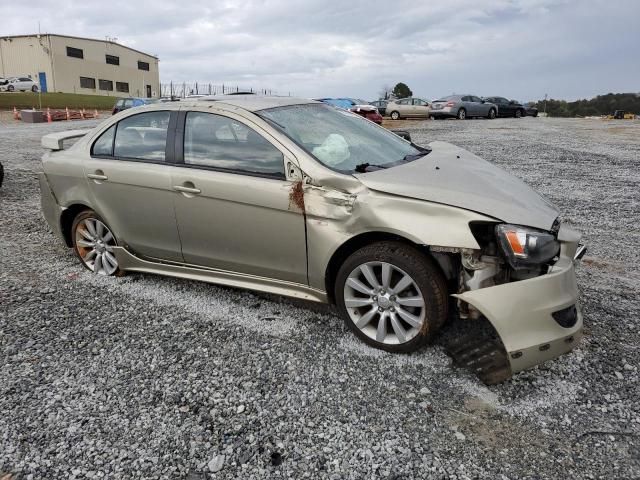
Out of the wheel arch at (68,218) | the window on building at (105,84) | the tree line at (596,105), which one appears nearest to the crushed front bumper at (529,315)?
the wheel arch at (68,218)

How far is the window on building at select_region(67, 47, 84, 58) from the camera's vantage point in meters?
58.1

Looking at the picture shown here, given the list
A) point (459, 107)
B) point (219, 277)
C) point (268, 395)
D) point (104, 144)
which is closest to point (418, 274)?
point (268, 395)

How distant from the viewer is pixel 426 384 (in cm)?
291

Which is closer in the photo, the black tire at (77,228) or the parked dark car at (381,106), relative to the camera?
the black tire at (77,228)

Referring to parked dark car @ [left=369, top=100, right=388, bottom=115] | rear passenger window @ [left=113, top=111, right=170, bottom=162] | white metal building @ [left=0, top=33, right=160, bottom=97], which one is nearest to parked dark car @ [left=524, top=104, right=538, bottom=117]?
parked dark car @ [left=369, top=100, right=388, bottom=115]

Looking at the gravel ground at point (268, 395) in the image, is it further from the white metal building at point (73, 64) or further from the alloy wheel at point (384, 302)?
the white metal building at point (73, 64)

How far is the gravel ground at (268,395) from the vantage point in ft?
7.70

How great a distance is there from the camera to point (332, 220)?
319 centimetres

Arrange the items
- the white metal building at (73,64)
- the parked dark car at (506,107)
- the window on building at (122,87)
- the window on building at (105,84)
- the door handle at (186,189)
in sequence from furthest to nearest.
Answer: the window on building at (122,87)
the window on building at (105,84)
the white metal building at (73,64)
the parked dark car at (506,107)
the door handle at (186,189)

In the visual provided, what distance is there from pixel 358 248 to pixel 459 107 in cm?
2671

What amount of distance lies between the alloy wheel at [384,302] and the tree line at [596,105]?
58006mm

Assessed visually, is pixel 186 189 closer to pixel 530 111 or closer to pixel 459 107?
pixel 459 107

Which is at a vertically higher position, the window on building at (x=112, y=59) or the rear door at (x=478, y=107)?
the window on building at (x=112, y=59)

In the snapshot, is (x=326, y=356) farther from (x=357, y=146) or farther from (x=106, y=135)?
(x=106, y=135)
